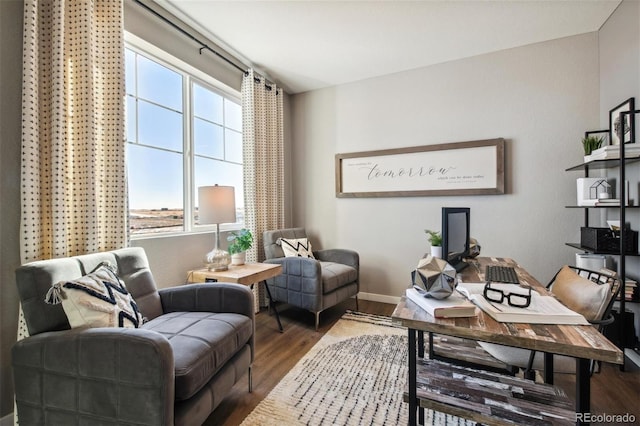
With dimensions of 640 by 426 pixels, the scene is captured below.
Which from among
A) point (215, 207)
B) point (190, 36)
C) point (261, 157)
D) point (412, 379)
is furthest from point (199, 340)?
point (190, 36)

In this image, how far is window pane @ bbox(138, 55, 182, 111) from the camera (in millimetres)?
2170

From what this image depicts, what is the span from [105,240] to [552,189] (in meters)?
3.64

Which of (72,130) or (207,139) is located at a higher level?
(207,139)

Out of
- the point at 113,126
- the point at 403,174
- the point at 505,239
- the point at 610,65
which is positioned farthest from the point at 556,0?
the point at 113,126

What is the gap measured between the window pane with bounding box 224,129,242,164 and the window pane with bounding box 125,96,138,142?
38.0 inches

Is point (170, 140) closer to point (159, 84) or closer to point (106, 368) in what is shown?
point (159, 84)

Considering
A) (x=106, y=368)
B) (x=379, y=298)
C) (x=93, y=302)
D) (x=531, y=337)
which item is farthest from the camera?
(x=379, y=298)

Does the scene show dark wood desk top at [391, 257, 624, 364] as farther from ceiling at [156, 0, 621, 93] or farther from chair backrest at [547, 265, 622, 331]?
ceiling at [156, 0, 621, 93]

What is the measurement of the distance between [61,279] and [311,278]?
169 cm

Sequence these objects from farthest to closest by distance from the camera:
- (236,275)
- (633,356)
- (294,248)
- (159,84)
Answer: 1. (294,248)
2. (159,84)
3. (236,275)
4. (633,356)

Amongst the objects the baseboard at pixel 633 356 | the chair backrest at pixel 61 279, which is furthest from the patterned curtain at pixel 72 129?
the baseboard at pixel 633 356

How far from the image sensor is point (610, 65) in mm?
2275

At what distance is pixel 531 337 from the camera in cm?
80

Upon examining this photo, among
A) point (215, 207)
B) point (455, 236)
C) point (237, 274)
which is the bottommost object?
point (237, 274)
